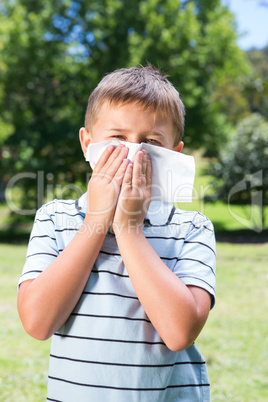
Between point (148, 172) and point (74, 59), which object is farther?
point (74, 59)

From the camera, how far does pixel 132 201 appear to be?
1.27 metres

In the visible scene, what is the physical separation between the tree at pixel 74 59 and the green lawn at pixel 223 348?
770 centimetres

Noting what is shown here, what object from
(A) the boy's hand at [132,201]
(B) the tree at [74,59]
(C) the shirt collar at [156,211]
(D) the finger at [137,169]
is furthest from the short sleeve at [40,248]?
(B) the tree at [74,59]

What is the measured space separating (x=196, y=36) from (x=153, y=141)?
14734mm

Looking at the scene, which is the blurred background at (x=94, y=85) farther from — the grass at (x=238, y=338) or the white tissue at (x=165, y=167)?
the white tissue at (x=165, y=167)

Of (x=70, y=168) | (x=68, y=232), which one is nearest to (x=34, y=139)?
(x=70, y=168)

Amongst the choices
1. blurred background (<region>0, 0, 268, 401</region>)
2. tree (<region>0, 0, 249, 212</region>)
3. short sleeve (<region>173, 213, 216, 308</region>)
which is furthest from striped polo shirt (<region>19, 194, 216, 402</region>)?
tree (<region>0, 0, 249, 212</region>)

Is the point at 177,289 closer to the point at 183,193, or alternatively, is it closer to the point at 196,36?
the point at 183,193

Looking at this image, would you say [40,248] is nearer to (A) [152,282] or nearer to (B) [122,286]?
(B) [122,286]

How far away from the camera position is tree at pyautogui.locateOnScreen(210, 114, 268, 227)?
13.0 m

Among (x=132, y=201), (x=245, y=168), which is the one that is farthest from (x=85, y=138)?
(x=245, y=168)

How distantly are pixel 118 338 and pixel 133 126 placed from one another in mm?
644

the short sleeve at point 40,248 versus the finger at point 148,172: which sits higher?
the finger at point 148,172

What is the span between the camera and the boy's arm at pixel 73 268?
3.92 feet
